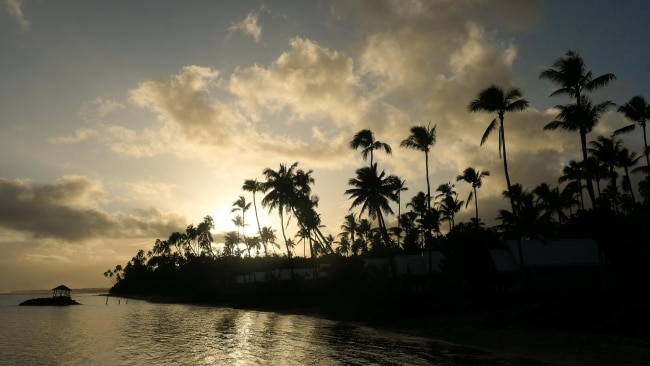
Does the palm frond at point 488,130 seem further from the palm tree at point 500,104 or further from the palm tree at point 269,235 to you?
the palm tree at point 269,235

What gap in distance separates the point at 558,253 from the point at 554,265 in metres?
2.22

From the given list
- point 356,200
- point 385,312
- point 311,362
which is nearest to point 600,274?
point 385,312

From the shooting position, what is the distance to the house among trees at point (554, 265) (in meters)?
41.4

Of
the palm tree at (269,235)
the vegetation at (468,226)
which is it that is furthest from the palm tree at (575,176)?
the palm tree at (269,235)

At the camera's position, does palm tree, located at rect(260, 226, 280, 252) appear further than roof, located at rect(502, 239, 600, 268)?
Yes

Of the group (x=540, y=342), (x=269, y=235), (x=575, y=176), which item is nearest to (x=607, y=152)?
(x=575, y=176)

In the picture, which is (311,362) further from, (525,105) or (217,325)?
(525,105)

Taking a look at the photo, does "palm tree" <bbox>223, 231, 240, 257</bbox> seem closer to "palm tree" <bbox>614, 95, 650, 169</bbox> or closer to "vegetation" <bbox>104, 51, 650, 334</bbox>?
"vegetation" <bbox>104, 51, 650, 334</bbox>

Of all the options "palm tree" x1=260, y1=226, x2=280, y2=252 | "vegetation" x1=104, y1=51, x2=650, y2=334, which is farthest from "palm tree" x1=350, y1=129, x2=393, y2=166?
"palm tree" x1=260, y1=226, x2=280, y2=252

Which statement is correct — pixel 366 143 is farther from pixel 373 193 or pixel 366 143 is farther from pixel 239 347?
pixel 239 347

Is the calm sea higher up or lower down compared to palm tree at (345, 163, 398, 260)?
lower down

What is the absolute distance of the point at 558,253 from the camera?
43594mm

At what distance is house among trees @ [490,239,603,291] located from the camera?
41.4m

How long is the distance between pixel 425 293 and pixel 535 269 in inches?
431
